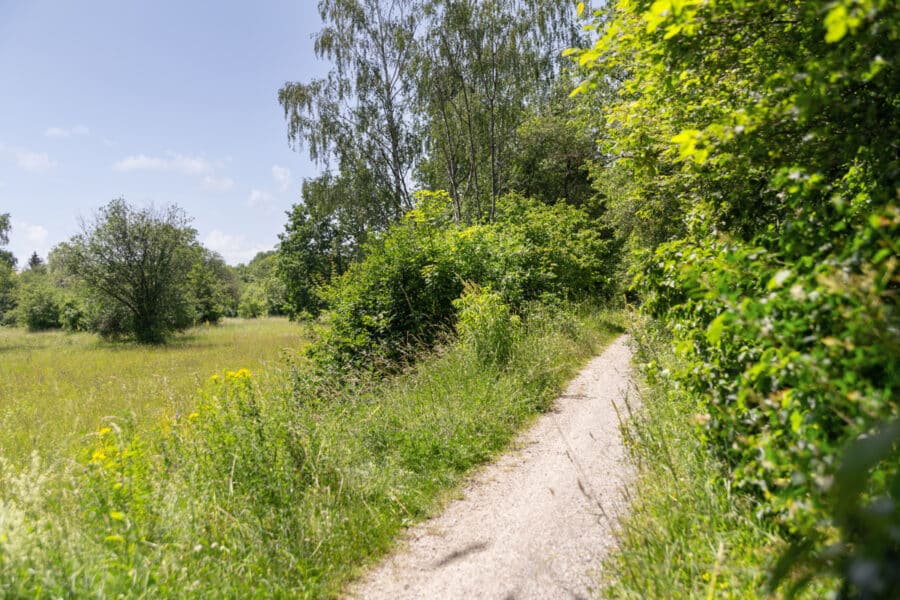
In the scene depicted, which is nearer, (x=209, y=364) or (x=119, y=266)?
(x=209, y=364)

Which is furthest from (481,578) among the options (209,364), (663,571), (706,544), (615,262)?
(615,262)

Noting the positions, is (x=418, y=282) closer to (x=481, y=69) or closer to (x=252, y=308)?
(x=481, y=69)

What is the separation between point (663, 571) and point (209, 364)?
17.6 meters

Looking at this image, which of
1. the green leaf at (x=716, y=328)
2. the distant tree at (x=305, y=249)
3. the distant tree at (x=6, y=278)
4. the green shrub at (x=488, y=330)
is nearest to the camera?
the green leaf at (x=716, y=328)

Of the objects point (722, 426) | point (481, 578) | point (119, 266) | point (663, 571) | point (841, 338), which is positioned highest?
point (119, 266)

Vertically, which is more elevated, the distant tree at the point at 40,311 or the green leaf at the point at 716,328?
the distant tree at the point at 40,311

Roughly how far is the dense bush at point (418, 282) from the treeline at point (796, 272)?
5999mm

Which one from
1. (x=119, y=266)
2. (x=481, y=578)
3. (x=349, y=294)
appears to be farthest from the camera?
(x=119, y=266)

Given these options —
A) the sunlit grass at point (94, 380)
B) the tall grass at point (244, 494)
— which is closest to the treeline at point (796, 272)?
the tall grass at point (244, 494)

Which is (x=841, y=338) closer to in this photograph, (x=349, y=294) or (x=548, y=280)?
(x=349, y=294)

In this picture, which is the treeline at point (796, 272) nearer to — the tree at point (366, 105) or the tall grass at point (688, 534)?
the tall grass at point (688, 534)

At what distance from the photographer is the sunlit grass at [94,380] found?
709cm

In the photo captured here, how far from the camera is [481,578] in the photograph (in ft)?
10.3

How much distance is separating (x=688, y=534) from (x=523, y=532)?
1.26 meters
